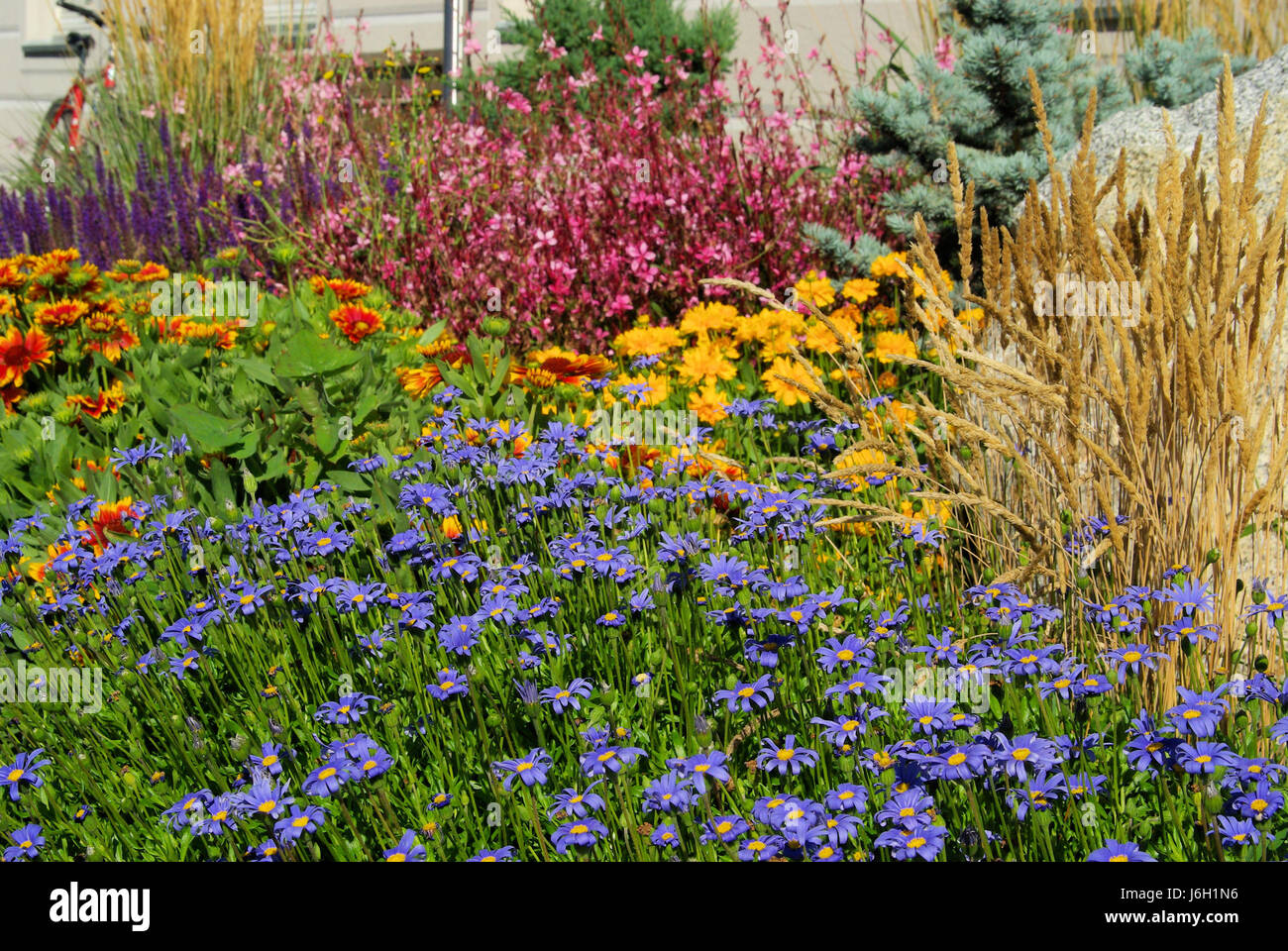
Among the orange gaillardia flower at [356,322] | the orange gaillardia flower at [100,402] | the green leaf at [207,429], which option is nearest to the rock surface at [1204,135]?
the orange gaillardia flower at [356,322]

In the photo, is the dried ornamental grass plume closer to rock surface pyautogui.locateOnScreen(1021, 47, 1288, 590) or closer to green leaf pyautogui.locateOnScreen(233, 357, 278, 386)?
rock surface pyautogui.locateOnScreen(1021, 47, 1288, 590)

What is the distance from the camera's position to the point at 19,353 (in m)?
3.52

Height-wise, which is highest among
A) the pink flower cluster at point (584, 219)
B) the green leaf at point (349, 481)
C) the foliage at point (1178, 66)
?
the foliage at point (1178, 66)

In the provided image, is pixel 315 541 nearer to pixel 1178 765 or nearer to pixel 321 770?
pixel 321 770

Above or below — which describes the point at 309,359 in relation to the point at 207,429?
above

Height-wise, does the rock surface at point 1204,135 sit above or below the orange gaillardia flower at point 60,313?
above

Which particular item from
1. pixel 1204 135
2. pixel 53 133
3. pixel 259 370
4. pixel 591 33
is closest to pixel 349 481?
pixel 259 370

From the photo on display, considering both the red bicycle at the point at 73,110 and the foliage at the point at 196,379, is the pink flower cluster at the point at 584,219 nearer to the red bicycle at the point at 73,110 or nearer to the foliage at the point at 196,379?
the foliage at the point at 196,379

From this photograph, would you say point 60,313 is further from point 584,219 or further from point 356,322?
point 584,219

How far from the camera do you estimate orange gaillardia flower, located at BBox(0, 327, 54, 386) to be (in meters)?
3.50

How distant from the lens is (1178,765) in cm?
144

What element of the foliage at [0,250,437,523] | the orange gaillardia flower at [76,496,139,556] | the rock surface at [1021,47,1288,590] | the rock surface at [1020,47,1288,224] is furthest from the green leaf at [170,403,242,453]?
the rock surface at [1020,47,1288,224]

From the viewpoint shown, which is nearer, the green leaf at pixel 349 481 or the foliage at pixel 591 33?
the green leaf at pixel 349 481

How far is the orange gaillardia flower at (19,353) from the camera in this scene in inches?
138
